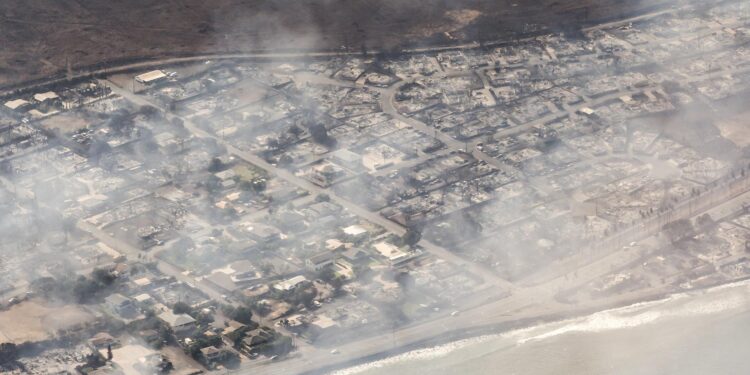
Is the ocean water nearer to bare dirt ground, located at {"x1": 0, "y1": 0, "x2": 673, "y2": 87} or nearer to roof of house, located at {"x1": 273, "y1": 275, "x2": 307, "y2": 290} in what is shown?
roof of house, located at {"x1": 273, "y1": 275, "x2": 307, "y2": 290}

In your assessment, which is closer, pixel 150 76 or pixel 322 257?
pixel 322 257

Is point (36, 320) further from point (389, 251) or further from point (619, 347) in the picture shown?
point (619, 347)

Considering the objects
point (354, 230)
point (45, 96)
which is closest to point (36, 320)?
point (354, 230)

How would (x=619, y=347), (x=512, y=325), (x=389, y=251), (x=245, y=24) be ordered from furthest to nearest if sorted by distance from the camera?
(x=245, y=24) < (x=389, y=251) < (x=512, y=325) < (x=619, y=347)

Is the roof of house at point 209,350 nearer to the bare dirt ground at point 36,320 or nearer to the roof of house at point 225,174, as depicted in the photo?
the bare dirt ground at point 36,320

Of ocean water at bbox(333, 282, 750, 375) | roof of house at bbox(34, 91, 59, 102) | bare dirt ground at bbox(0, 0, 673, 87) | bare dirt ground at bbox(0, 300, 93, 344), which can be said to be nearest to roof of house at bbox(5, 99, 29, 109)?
roof of house at bbox(34, 91, 59, 102)

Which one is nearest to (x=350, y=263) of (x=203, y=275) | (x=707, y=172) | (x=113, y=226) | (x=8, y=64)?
(x=203, y=275)
